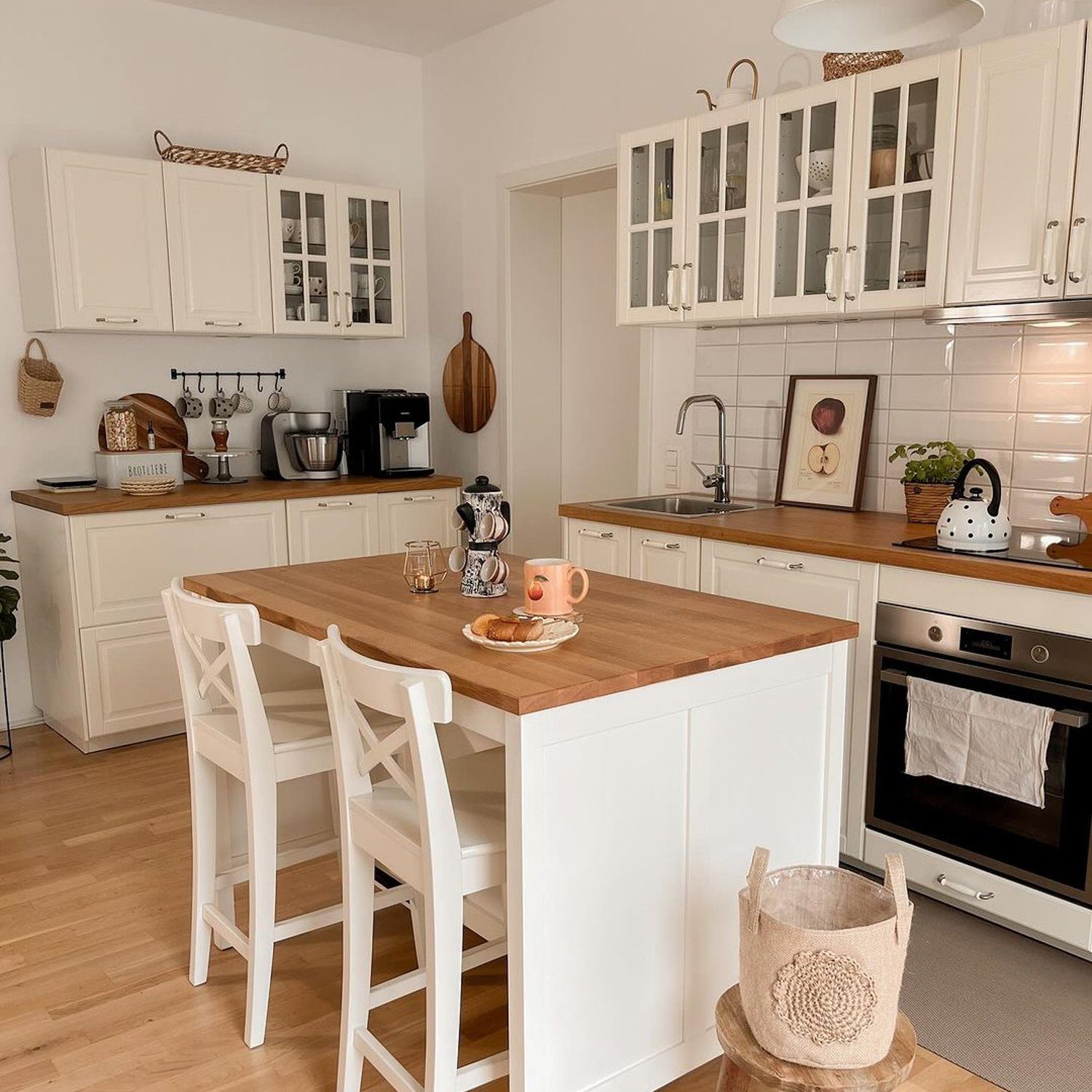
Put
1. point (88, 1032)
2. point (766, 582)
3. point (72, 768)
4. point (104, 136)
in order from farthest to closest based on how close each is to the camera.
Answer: point (104, 136), point (72, 768), point (766, 582), point (88, 1032)

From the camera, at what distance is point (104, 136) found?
429cm

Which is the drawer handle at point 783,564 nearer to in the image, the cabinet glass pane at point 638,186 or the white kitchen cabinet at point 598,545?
the white kitchen cabinet at point 598,545

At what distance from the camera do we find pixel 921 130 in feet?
9.35

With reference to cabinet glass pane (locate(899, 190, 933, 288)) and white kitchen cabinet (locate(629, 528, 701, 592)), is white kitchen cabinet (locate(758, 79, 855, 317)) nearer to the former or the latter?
cabinet glass pane (locate(899, 190, 933, 288))

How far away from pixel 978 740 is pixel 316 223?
348cm

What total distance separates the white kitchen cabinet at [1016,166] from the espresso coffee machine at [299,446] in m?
2.78

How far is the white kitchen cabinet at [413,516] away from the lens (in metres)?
4.66

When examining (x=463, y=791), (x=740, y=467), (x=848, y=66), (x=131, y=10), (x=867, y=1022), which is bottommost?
(x=867, y=1022)

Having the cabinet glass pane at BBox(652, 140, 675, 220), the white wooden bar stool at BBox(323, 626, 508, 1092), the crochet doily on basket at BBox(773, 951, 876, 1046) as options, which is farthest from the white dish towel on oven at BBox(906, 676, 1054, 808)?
the cabinet glass pane at BBox(652, 140, 675, 220)

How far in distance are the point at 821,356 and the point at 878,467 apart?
43 cm

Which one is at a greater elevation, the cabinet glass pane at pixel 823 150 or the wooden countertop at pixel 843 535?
the cabinet glass pane at pixel 823 150

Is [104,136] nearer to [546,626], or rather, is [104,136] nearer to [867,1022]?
[546,626]

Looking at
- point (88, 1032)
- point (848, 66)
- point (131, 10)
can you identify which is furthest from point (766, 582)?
point (131, 10)

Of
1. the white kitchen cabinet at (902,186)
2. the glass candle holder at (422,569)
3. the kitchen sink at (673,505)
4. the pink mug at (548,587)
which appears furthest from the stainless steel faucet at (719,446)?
the pink mug at (548,587)
